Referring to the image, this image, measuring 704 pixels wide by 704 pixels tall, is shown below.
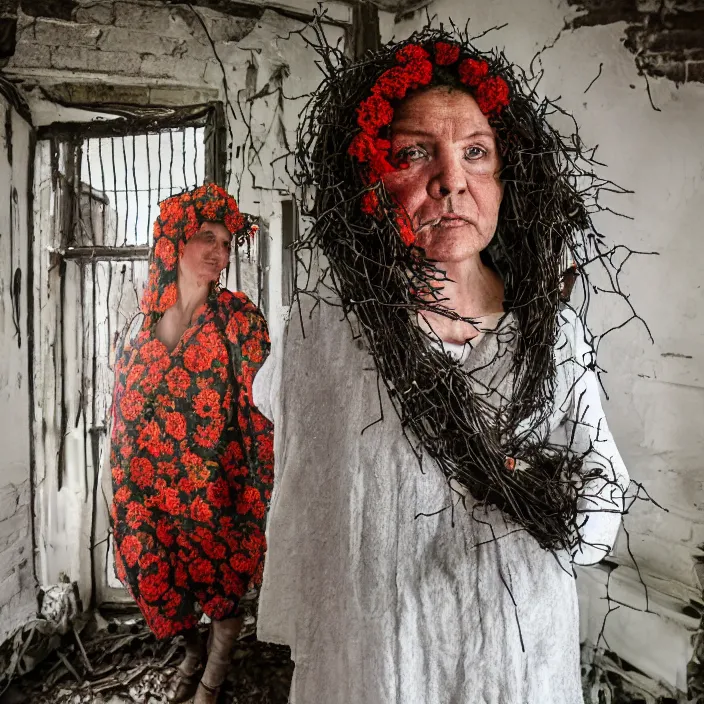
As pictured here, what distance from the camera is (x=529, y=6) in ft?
4.74

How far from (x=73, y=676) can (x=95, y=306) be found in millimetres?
A: 987

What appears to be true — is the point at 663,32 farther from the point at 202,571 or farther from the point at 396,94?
the point at 202,571

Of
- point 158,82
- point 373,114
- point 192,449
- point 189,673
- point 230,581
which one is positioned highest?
point 158,82

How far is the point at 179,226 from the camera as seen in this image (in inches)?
60.5

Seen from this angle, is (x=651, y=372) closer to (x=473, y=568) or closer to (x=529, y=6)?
(x=473, y=568)

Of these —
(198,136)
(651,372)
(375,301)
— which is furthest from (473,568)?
(198,136)

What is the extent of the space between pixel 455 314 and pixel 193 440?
0.78m

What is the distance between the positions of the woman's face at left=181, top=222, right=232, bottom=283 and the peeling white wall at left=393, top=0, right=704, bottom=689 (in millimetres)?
822

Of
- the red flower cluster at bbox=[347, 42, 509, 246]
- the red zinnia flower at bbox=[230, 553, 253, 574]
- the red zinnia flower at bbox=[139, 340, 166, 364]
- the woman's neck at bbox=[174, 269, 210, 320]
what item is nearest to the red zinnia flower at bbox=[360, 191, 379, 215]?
the red flower cluster at bbox=[347, 42, 509, 246]

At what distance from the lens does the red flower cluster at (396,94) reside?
1.11 m

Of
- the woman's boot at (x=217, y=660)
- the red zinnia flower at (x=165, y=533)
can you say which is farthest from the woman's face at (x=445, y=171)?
the woman's boot at (x=217, y=660)

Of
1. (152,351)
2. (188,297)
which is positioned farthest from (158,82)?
(152,351)

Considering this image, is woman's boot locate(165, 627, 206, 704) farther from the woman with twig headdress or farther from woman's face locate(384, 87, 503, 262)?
woman's face locate(384, 87, 503, 262)

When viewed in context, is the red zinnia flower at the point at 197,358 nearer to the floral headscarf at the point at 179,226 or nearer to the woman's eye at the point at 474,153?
the floral headscarf at the point at 179,226
